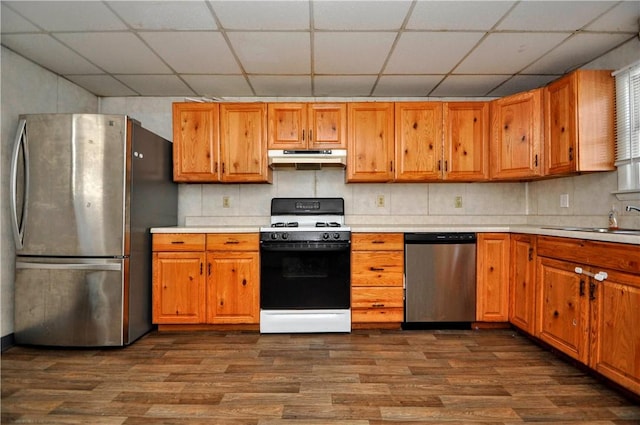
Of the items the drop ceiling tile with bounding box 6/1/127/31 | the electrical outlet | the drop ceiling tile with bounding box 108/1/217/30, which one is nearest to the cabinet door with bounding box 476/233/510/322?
the electrical outlet

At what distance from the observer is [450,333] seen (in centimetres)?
301

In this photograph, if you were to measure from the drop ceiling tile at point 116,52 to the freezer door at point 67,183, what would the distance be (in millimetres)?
553

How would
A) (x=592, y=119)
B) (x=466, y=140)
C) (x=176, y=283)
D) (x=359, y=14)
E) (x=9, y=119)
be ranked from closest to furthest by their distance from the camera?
(x=359, y=14)
(x=592, y=119)
(x=9, y=119)
(x=176, y=283)
(x=466, y=140)

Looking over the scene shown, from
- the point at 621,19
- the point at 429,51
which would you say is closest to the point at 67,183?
the point at 429,51

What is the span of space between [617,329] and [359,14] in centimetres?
244

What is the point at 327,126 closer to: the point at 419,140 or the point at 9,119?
the point at 419,140

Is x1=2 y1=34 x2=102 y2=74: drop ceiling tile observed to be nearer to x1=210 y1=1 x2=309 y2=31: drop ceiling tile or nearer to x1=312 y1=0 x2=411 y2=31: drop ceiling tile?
x1=210 y1=1 x2=309 y2=31: drop ceiling tile

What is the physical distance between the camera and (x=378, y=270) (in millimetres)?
3090

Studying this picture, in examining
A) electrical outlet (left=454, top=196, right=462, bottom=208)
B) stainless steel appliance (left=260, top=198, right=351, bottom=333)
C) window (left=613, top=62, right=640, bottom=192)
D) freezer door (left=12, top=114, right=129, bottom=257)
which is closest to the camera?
window (left=613, top=62, right=640, bottom=192)

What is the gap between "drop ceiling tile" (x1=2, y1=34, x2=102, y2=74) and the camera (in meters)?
2.57

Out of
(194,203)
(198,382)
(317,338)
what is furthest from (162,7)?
(317,338)

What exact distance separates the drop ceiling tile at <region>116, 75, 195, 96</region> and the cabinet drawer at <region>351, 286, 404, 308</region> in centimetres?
263

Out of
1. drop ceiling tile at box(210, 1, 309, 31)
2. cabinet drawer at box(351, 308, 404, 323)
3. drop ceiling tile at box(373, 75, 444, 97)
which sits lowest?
cabinet drawer at box(351, 308, 404, 323)

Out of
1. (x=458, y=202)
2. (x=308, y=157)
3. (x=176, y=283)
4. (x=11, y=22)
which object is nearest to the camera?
(x=11, y=22)
